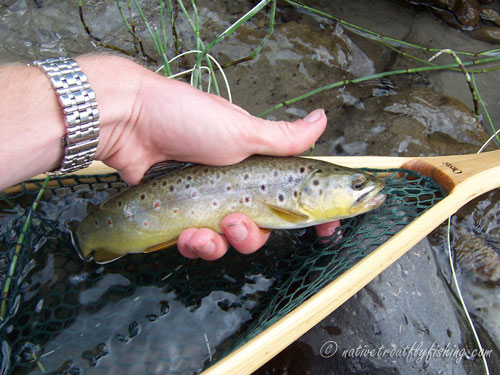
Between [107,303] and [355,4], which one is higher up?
[355,4]

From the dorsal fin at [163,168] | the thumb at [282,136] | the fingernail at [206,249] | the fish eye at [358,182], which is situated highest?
the thumb at [282,136]

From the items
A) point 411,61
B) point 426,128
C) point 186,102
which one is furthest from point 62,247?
point 411,61

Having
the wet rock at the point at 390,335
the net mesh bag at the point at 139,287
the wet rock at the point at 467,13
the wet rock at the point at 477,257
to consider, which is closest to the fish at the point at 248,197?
the net mesh bag at the point at 139,287

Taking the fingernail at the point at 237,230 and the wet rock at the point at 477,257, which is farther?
the wet rock at the point at 477,257

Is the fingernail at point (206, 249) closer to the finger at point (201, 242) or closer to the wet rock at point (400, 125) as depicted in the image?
the finger at point (201, 242)

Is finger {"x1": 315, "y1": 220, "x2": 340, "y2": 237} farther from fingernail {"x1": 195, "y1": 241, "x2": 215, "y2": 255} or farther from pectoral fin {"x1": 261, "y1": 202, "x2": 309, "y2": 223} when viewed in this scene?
fingernail {"x1": 195, "y1": 241, "x2": 215, "y2": 255}

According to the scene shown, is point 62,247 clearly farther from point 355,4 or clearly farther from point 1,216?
point 355,4

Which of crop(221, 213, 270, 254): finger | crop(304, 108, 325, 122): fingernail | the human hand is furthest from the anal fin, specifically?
crop(304, 108, 325, 122): fingernail
